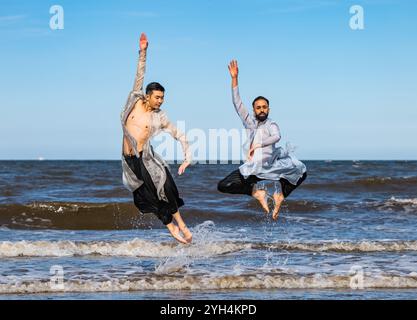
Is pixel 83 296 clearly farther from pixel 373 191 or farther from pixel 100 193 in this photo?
pixel 373 191

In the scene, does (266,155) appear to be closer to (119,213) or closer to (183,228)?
(183,228)

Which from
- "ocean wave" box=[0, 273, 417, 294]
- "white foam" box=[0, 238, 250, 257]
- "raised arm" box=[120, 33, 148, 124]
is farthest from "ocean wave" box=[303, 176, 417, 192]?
"raised arm" box=[120, 33, 148, 124]

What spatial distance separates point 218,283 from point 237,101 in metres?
2.90

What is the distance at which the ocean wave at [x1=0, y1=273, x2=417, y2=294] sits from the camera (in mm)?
11000

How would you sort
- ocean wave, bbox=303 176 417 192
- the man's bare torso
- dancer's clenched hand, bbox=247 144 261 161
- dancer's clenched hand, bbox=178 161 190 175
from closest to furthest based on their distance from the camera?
1. dancer's clenched hand, bbox=178 161 190 175
2. the man's bare torso
3. dancer's clenched hand, bbox=247 144 261 161
4. ocean wave, bbox=303 176 417 192

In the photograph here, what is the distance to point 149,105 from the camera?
9680mm

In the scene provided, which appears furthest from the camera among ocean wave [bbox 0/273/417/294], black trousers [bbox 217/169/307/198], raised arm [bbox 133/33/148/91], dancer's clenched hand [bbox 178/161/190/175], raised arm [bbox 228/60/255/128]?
ocean wave [bbox 0/273/417/294]

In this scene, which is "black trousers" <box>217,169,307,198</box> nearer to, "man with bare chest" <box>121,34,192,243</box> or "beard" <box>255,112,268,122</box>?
"man with bare chest" <box>121,34,192,243</box>

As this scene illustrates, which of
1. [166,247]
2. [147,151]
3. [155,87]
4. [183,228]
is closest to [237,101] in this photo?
[155,87]

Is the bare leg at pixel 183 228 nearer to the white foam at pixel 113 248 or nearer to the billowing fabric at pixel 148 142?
the billowing fabric at pixel 148 142

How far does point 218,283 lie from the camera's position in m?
11.4

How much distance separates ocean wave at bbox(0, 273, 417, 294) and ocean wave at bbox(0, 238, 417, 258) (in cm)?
285

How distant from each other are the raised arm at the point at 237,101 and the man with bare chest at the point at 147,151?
0.91 metres
